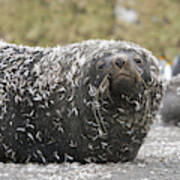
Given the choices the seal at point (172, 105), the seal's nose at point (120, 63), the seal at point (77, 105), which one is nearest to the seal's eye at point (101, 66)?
the seal at point (77, 105)

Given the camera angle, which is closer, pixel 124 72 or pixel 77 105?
pixel 124 72

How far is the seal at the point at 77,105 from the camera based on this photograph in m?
4.34

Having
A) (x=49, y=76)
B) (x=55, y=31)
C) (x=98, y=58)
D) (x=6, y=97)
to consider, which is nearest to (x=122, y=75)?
(x=98, y=58)

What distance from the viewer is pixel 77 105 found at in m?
4.48

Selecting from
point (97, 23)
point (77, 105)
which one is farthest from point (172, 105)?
point (97, 23)

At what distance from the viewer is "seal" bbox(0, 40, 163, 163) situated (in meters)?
4.34

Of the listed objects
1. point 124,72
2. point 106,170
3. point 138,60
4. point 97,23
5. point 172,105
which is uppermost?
point 97,23

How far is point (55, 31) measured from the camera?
1131 inches

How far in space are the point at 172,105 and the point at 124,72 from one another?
472 cm

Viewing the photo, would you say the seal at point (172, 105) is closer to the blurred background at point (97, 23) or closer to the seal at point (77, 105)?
the seal at point (77, 105)

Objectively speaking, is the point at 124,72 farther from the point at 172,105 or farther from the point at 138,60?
the point at 172,105

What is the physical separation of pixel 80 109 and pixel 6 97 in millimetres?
795

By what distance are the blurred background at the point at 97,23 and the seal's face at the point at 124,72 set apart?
23501 mm

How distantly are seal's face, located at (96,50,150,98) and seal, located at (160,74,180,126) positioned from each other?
14.4ft
